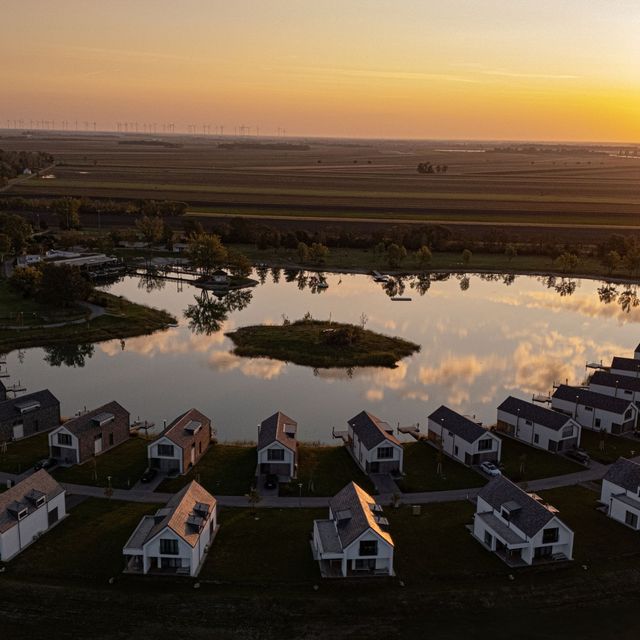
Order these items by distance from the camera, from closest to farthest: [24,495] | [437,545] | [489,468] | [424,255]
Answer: [24,495] < [437,545] < [489,468] < [424,255]

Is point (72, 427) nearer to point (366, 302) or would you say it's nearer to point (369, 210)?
point (366, 302)

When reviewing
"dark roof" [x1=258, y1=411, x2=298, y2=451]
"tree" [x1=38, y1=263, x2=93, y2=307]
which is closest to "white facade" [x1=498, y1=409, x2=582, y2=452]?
"dark roof" [x1=258, y1=411, x2=298, y2=451]

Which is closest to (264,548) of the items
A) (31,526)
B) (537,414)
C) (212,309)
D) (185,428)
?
(31,526)

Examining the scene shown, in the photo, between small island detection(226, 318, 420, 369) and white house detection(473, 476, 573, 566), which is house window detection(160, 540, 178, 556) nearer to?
white house detection(473, 476, 573, 566)

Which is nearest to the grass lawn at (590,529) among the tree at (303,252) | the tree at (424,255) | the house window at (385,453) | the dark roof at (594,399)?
the house window at (385,453)

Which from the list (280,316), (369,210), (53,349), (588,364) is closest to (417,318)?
(280,316)

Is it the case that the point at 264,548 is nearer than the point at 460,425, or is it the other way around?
the point at 264,548

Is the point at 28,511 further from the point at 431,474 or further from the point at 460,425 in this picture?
the point at 460,425
